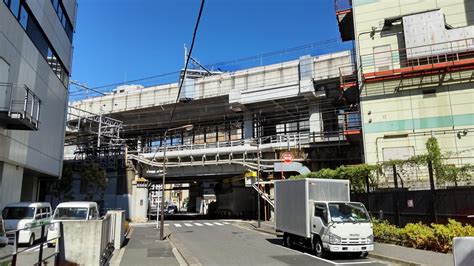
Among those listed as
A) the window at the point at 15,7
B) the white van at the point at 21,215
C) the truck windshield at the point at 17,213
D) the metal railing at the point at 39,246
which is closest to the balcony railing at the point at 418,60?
the window at the point at 15,7

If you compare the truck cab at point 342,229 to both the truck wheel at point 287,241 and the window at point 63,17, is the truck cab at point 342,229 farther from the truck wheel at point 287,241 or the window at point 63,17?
the window at point 63,17

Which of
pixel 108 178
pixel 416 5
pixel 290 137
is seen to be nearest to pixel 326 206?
pixel 416 5

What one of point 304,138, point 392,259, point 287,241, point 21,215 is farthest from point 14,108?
point 304,138

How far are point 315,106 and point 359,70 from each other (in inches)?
369

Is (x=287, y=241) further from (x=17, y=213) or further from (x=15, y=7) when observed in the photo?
(x=15, y=7)

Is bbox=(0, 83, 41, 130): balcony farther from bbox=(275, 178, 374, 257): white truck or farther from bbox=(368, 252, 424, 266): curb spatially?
bbox=(368, 252, 424, 266): curb

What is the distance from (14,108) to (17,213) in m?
5.35

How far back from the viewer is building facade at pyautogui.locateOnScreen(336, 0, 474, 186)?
28359 mm

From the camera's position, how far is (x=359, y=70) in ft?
105

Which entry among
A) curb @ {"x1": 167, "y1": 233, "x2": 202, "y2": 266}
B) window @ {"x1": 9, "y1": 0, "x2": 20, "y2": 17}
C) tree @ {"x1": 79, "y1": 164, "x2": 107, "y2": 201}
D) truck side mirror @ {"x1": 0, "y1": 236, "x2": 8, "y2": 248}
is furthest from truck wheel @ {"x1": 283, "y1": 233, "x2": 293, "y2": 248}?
tree @ {"x1": 79, "y1": 164, "x2": 107, "y2": 201}

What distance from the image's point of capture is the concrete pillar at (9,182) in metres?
22.7

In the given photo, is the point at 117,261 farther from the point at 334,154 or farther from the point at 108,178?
the point at 108,178

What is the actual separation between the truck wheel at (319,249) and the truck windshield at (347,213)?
4.07ft

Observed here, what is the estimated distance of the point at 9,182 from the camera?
23.9 metres
